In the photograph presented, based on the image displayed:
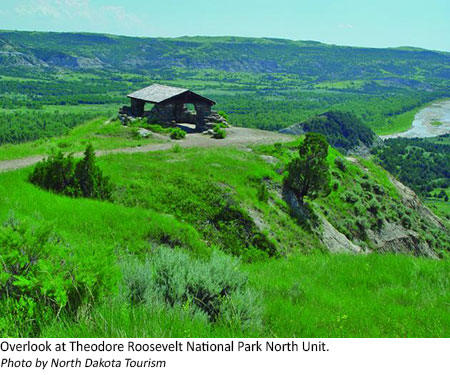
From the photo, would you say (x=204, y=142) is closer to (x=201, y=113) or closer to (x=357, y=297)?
(x=201, y=113)

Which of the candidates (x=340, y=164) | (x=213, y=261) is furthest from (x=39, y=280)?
(x=340, y=164)

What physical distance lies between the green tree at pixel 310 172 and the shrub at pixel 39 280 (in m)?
16.6

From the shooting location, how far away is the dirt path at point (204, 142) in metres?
19.0

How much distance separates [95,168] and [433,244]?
25367 mm

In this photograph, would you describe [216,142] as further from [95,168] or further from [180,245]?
[180,245]

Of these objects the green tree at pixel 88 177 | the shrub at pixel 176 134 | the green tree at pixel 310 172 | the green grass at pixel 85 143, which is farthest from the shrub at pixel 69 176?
the shrub at pixel 176 134

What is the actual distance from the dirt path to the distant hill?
8626cm

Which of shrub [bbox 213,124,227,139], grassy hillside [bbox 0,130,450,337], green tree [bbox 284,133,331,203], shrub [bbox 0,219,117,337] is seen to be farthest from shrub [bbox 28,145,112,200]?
shrub [bbox 213,124,227,139]

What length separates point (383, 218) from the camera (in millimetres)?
26609

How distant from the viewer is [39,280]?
15.4 feet

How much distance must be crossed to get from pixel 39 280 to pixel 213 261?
2637 millimetres

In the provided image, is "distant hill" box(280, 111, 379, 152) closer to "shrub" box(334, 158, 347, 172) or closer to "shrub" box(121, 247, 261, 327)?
"shrub" box(334, 158, 347, 172)

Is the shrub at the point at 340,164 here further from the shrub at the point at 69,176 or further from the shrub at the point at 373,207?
the shrub at the point at 69,176

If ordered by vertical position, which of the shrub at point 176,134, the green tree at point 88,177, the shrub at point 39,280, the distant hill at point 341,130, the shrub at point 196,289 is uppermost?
the shrub at point 39,280
